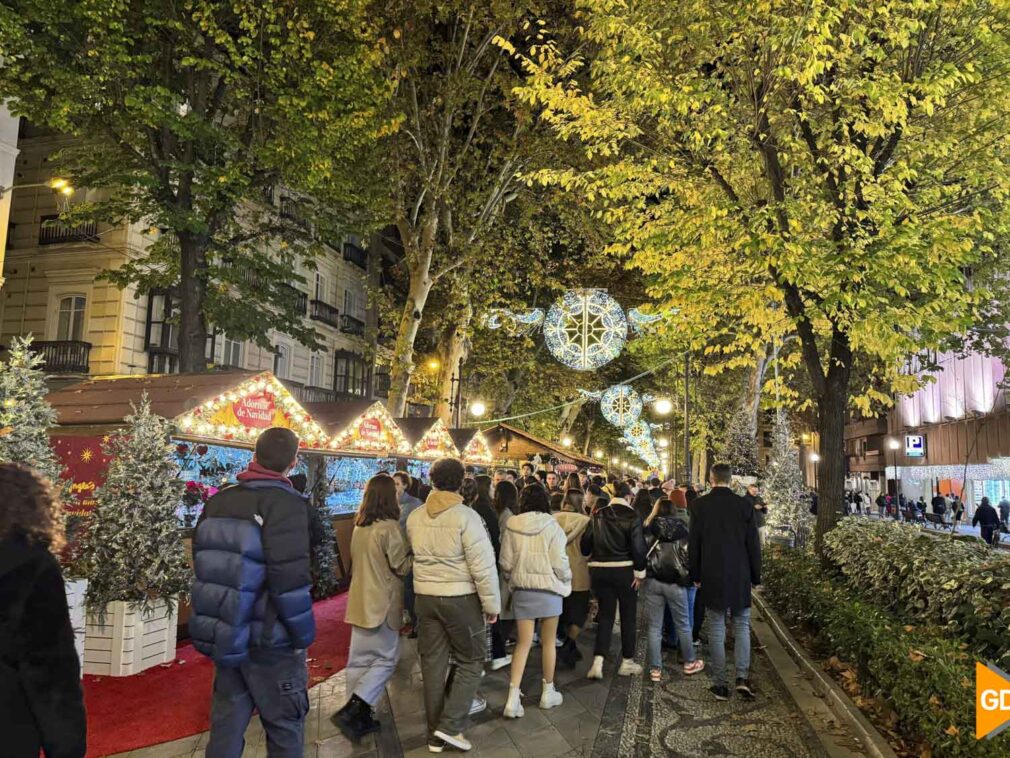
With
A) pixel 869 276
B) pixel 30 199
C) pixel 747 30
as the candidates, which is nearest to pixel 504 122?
pixel 747 30

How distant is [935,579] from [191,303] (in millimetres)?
13140

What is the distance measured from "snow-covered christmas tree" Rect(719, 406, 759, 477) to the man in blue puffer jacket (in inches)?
746

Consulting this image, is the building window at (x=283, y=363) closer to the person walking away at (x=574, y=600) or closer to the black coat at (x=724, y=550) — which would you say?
the person walking away at (x=574, y=600)

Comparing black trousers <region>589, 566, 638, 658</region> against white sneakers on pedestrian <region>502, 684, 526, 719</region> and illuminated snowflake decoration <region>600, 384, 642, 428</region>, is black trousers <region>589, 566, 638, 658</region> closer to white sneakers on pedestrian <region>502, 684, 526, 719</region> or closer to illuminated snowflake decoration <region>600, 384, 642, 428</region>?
white sneakers on pedestrian <region>502, 684, 526, 719</region>

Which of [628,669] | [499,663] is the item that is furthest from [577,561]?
[499,663]

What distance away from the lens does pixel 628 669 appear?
6961 millimetres

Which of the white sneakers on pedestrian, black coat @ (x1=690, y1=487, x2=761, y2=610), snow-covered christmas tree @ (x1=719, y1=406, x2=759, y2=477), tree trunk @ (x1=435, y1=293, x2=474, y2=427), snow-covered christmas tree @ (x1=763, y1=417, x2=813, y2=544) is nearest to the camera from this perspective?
the white sneakers on pedestrian

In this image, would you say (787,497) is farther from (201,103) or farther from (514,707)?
(201,103)

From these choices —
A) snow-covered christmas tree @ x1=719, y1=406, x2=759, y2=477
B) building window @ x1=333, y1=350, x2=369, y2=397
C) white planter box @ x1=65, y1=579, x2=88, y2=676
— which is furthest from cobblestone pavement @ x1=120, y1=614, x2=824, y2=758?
building window @ x1=333, y1=350, x2=369, y2=397

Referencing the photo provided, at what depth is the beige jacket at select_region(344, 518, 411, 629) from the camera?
5336mm

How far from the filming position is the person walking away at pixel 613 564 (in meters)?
6.71

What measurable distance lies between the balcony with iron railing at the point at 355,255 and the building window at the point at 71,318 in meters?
15.6

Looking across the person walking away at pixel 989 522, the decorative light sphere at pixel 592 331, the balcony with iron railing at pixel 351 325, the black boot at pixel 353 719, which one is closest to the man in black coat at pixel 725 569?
the black boot at pixel 353 719

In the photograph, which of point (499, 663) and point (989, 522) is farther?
point (989, 522)
